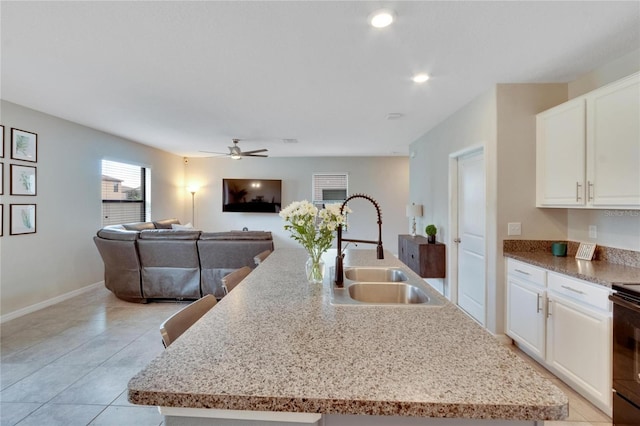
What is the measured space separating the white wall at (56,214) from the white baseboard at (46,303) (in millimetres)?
39

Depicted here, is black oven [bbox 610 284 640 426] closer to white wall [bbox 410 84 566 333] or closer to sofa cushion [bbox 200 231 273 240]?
white wall [bbox 410 84 566 333]

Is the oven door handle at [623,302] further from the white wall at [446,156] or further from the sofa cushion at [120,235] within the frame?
the sofa cushion at [120,235]

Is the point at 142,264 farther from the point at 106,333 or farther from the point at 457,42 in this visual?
the point at 457,42

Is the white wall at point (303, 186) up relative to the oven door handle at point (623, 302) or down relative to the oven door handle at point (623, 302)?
up

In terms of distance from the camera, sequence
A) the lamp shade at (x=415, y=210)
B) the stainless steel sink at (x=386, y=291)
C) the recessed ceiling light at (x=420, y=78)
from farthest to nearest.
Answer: the lamp shade at (x=415, y=210) < the recessed ceiling light at (x=420, y=78) < the stainless steel sink at (x=386, y=291)

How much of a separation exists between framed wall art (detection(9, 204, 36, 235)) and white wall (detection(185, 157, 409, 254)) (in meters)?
3.87

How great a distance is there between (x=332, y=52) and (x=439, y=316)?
6.51 ft

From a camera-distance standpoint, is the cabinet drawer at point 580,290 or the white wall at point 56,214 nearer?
the cabinet drawer at point 580,290

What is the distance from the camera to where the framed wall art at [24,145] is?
347 cm

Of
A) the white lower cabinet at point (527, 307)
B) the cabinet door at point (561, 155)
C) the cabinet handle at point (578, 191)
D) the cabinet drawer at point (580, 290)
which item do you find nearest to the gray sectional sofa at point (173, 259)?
the white lower cabinet at point (527, 307)

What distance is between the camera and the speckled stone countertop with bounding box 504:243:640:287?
6.07ft

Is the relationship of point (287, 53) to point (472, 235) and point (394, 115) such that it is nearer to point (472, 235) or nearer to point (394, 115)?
point (394, 115)

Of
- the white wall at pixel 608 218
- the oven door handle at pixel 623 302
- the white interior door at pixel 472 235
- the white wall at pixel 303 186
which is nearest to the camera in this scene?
the oven door handle at pixel 623 302

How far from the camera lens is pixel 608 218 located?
242 centimetres
